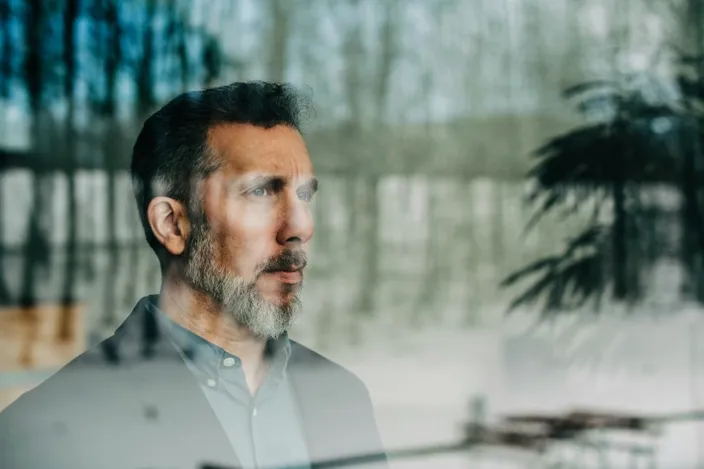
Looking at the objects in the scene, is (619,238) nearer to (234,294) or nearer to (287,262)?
(287,262)

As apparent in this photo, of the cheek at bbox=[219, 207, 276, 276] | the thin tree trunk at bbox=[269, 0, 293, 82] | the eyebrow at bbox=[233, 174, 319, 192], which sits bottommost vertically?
the cheek at bbox=[219, 207, 276, 276]

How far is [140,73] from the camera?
1.86 m

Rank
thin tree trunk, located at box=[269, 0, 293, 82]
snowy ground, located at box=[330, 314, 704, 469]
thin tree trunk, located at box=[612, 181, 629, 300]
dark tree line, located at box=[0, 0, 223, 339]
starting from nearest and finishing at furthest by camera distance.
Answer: dark tree line, located at box=[0, 0, 223, 339] → thin tree trunk, located at box=[269, 0, 293, 82] → snowy ground, located at box=[330, 314, 704, 469] → thin tree trunk, located at box=[612, 181, 629, 300]

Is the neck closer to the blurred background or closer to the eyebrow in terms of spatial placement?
the blurred background

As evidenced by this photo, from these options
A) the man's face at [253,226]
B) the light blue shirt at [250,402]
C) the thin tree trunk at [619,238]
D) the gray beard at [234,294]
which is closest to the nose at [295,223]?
the man's face at [253,226]

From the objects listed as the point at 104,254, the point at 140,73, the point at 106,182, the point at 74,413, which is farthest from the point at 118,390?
the point at 140,73

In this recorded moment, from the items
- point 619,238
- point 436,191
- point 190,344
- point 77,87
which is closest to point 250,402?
point 190,344

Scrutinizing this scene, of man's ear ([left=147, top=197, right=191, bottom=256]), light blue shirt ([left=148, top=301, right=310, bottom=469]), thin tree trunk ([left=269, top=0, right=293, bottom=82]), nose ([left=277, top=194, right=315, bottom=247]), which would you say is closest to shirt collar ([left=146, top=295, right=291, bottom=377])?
light blue shirt ([left=148, top=301, right=310, bottom=469])

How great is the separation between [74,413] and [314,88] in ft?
2.93

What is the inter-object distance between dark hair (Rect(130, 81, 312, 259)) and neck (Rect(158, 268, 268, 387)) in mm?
95

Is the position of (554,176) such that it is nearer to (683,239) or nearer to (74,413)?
(683,239)

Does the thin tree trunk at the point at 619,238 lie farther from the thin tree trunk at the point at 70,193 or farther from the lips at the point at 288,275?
the thin tree trunk at the point at 70,193

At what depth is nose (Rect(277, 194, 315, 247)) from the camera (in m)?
1.95

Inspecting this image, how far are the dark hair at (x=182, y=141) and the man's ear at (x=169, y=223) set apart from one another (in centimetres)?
1
